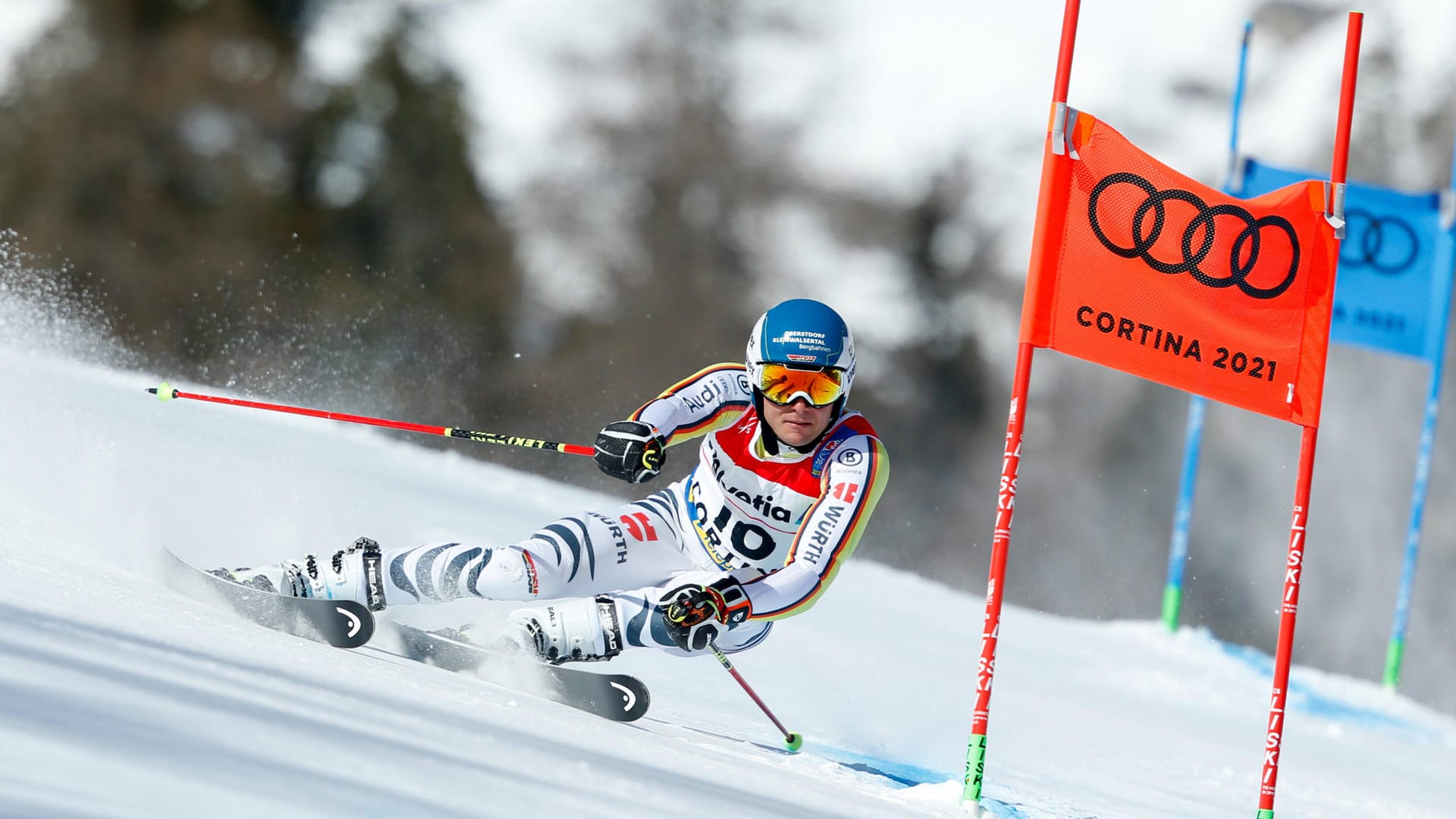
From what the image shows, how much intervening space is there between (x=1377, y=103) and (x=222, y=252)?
2330cm

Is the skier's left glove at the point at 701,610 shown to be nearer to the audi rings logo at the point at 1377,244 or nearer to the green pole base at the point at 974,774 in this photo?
the green pole base at the point at 974,774

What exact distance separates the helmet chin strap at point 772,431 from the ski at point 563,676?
73 cm

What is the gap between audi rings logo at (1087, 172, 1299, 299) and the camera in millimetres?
3748

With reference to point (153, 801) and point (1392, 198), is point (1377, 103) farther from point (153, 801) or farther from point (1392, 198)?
point (153, 801)

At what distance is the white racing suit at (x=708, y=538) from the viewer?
3.64 metres

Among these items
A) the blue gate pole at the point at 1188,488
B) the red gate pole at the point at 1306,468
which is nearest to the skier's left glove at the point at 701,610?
the red gate pole at the point at 1306,468

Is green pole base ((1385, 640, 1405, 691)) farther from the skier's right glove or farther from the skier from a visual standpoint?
the skier's right glove

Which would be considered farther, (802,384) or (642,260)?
(642,260)

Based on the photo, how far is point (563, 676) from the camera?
11.7 ft

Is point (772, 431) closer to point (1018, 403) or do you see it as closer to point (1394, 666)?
point (1018, 403)

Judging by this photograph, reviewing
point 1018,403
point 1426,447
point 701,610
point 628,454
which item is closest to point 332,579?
point 628,454

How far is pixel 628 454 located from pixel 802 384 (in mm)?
506

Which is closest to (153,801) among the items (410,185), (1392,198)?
(1392,198)

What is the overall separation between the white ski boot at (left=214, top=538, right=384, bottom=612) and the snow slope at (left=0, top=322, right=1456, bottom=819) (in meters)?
0.23
